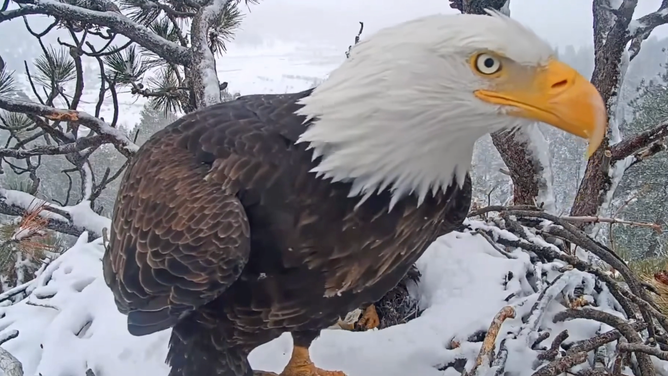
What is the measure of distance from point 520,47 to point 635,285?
1044mm

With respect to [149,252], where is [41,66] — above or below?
above

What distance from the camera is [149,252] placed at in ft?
4.79

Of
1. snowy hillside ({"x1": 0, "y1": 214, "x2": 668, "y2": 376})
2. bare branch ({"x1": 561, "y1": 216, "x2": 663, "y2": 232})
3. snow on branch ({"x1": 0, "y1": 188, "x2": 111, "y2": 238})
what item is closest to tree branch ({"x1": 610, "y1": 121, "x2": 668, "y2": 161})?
bare branch ({"x1": 561, "y1": 216, "x2": 663, "y2": 232})

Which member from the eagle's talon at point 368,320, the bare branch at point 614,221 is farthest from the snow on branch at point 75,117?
the bare branch at point 614,221

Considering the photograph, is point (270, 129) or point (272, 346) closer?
point (270, 129)

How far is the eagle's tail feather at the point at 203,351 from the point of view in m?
1.56

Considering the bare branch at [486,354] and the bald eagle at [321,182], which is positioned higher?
the bald eagle at [321,182]

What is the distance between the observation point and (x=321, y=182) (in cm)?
127

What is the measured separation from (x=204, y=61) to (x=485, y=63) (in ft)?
8.02

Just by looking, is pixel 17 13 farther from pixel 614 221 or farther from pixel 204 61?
pixel 614 221

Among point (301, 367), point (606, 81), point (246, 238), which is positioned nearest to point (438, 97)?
point (246, 238)

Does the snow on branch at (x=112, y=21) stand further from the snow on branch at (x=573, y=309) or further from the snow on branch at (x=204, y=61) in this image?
the snow on branch at (x=573, y=309)

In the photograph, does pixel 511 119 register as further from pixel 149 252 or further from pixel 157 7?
pixel 157 7

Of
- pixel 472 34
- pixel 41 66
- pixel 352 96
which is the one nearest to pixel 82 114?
pixel 41 66
